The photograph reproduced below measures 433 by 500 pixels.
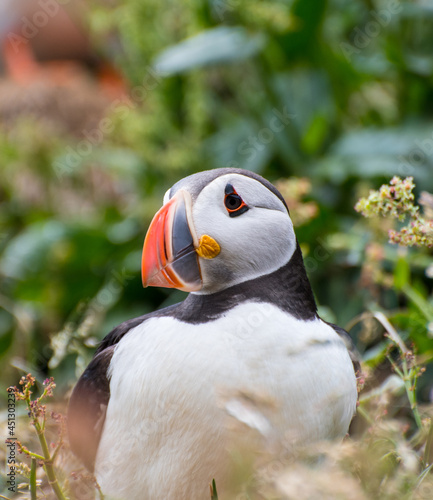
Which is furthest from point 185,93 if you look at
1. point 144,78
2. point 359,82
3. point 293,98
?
point 359,82

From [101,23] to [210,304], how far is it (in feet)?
9.18

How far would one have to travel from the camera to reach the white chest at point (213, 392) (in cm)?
91

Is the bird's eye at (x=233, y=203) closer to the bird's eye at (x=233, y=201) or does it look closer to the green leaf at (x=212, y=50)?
the bird's eye at (x=233, y=201)

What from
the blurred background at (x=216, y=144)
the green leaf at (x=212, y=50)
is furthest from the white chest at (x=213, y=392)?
the green leaf at (x=212, y=50)

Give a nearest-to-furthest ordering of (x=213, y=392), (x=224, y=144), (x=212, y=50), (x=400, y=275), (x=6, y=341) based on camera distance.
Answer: (x=213, y=392), (x=400, y=275), (x=6, y=341), (x=212, y=50), (x=224, y=144)

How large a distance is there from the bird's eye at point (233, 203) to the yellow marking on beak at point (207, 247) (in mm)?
54

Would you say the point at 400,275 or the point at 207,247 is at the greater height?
the point at 207,247

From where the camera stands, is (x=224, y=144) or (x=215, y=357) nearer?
(x=215, y=357)

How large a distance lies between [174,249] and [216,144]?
2.06m

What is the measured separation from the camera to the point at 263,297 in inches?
39.1

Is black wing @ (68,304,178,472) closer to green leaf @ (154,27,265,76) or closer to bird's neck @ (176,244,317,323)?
bird's neck @ (176,244,317,323)

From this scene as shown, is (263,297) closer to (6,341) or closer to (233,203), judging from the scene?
(233,203)

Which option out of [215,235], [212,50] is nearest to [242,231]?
[215,235]

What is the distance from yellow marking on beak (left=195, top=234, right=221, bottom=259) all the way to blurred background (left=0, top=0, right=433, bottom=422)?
972 millimetres
